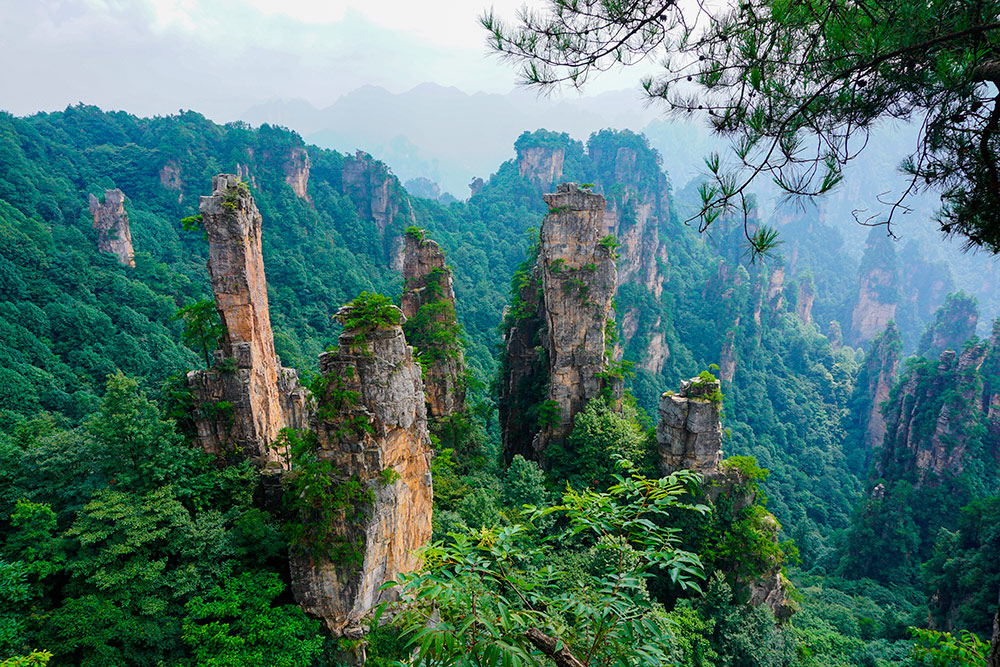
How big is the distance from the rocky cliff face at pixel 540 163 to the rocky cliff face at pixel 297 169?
29595 millimetres

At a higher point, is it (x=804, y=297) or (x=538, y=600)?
(x=804, y=297)

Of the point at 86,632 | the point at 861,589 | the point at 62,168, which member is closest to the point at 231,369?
the point at 86,632

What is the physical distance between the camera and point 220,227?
1325 centimetres

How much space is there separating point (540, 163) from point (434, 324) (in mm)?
57781

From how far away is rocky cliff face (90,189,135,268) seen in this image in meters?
33.8

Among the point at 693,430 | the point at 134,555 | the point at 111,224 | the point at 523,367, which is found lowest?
the point at 134,555

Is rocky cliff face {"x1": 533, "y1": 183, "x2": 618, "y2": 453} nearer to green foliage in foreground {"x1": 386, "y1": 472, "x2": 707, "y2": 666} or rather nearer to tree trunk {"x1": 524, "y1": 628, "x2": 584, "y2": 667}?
green foliage in foreground {"x1": 386, "y1": 472, "x2": 707, "y2": 666}

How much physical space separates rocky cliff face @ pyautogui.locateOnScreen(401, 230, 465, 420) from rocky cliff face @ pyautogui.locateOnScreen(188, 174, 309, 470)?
6.79 m

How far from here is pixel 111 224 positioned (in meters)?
34.1

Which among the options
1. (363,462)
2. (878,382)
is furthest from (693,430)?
(878,382)

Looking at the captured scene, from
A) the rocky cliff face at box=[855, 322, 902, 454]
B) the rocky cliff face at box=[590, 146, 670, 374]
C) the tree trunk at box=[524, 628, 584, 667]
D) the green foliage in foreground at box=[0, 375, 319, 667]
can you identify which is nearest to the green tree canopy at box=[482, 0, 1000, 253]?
the tree trunk at box=[524, 628, 584, 667]

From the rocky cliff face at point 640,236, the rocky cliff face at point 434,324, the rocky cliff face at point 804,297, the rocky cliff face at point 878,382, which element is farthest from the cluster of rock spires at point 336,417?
the rocky cliff face at point 804,297

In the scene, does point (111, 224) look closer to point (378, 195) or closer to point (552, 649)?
point (378, 195)

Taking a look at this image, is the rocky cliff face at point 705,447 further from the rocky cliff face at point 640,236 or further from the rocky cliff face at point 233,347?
the rocky cliff face at point 640,236
